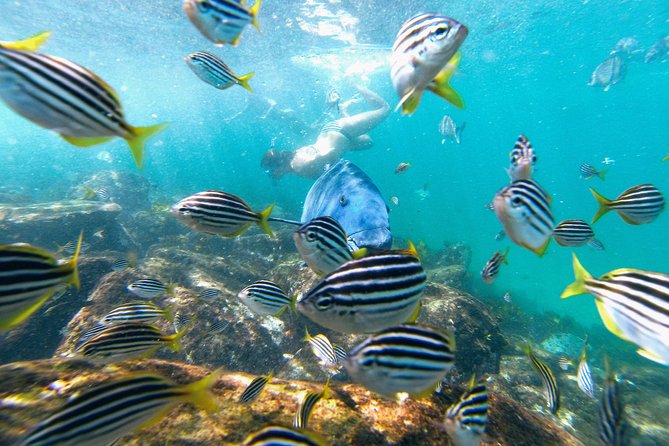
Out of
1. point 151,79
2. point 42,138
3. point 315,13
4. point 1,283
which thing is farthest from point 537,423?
point 42,138

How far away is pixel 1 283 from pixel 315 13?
89.7 ft

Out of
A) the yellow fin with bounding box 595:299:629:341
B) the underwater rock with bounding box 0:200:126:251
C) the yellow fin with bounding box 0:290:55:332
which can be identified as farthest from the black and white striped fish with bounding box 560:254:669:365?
the underwater rock with bounding box 0:200:126:251

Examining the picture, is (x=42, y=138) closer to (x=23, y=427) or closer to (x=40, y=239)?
(x=40, y=239)

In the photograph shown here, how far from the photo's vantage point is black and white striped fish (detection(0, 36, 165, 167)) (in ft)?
5.21

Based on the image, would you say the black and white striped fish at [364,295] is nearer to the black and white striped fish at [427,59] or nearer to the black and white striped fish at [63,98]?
the black and white striped fish at [427,59]

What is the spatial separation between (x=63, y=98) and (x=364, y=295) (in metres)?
1.98

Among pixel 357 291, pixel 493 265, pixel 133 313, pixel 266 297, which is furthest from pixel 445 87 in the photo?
pixel 493 265

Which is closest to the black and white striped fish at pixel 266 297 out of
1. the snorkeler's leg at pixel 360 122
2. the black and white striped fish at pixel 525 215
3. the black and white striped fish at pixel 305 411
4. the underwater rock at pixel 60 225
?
the black and white striped fish at pixel 305 411

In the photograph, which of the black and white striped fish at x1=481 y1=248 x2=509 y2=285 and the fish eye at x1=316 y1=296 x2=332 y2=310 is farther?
the black and white striped fish at x1=481 y1=248 x2=509 y2=285

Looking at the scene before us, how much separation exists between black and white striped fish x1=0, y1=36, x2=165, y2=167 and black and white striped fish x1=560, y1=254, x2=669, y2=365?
9.56ft

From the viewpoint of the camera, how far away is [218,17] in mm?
2984

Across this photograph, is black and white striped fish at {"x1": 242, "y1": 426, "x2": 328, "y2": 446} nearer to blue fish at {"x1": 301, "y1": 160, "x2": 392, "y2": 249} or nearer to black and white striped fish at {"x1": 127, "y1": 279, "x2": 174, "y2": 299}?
blue fish at {"x1": 301, "y1": 160, "x2": 392, "y2": 249}

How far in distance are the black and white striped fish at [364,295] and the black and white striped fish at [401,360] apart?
11 cm

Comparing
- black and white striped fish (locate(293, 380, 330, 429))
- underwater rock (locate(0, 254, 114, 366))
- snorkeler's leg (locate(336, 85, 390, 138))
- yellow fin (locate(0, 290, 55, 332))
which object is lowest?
underwater rock (locate(0, 254, 114, 366))
